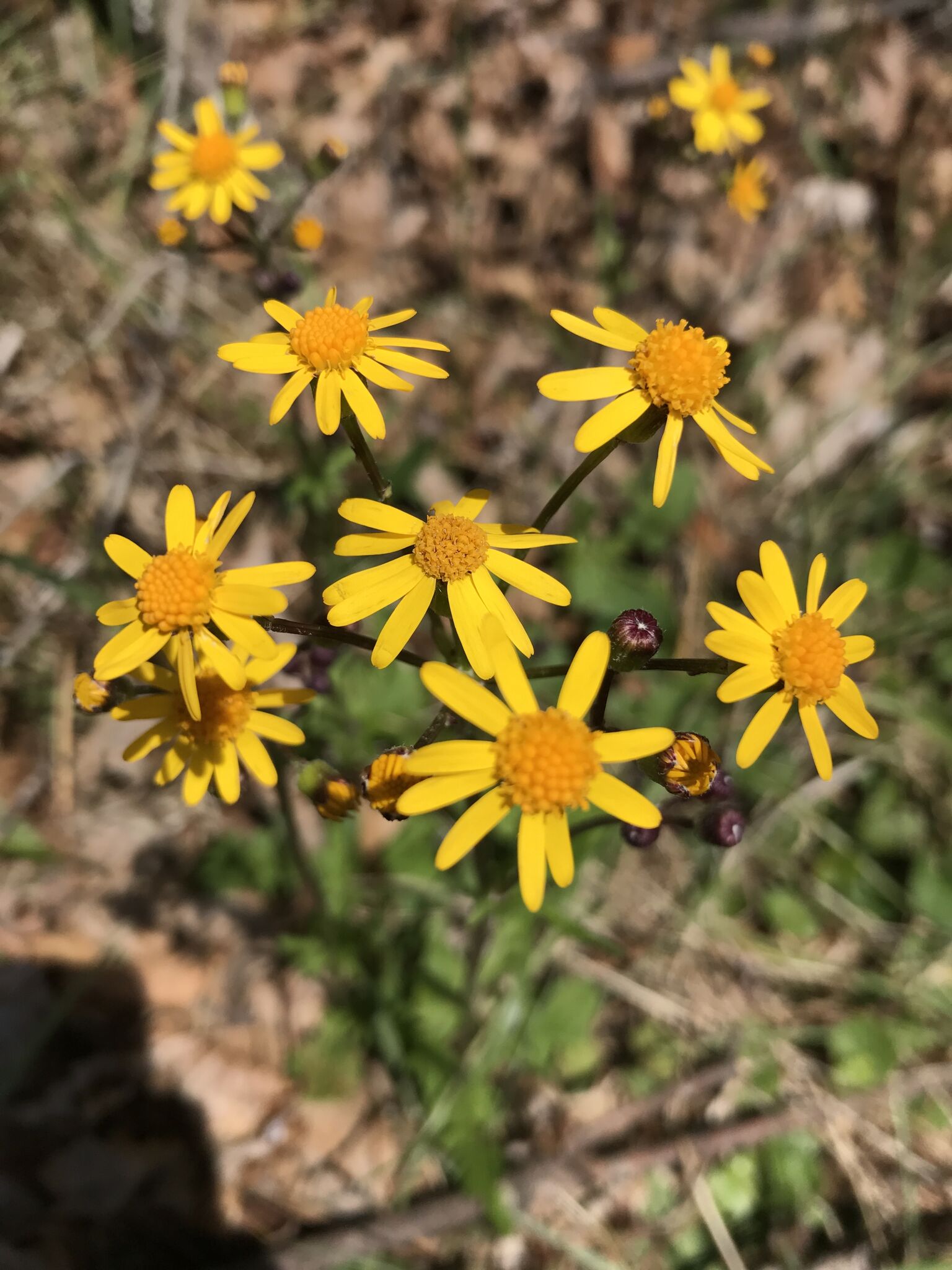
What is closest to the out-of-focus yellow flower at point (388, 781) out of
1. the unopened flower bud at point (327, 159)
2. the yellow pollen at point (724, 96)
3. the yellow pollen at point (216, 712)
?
the yellow pollen at point (216, 712)

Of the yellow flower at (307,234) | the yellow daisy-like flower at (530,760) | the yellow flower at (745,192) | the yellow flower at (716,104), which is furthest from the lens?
the yellow flower at (745,192)

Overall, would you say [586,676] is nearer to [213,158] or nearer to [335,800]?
[335,800]

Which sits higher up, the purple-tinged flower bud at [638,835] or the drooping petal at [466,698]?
the drooping petal at [466,698]

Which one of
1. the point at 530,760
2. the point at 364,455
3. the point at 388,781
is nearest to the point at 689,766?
the point at 530,760

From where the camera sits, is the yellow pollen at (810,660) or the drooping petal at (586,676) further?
the yellow pollen at (810,660)

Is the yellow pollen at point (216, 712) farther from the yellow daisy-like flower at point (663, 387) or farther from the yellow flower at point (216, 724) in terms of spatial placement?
the yellow daisy-like flower at point (663, 387)

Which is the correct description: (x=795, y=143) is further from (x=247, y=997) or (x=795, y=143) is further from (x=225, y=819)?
(x=247, y=997)
